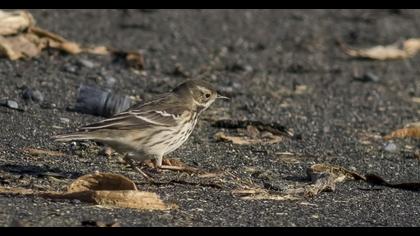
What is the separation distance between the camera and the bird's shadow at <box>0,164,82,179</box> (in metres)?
9.02

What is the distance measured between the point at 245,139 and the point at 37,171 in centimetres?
297

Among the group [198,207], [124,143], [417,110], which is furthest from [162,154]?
[417,110]

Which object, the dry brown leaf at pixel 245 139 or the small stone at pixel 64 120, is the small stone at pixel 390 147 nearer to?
the dry brown leaf at pixel 245 139

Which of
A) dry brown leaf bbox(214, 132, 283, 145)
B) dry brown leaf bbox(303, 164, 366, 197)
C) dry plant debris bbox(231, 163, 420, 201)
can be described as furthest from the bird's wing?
dry brown leaf bbox(303, 164, 366, 197)

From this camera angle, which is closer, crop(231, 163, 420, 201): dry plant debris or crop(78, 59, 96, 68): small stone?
crop(231, 163, 420, 201): dry plant debris

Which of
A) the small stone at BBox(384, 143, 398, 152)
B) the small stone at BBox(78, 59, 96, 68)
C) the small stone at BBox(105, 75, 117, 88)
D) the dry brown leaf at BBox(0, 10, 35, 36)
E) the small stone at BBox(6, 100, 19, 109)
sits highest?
the dry brown leaf at BBox(0, 10, 35, 36)

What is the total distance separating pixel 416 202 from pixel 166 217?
2624mm

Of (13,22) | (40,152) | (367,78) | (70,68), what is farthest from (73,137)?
(367,78)

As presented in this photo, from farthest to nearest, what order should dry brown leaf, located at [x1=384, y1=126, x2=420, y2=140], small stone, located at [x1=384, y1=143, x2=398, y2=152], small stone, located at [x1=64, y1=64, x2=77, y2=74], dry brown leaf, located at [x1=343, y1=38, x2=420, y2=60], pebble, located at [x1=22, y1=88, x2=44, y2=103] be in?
1. dry brown leaf, located at [x1=343, y1=38, x2=420, y2=60]
2. small stone, located at [x1=64, y1=64, x2=77, y2=74]
3. dry brown leaf, located at [x1=384, y1=126, x2=420, y2=140]
4. pebble, located at [x1=22, y1=88, x2=44, y2=103]
5. small stone, located at [x1=384, y1=143, x2=398, y2=152]

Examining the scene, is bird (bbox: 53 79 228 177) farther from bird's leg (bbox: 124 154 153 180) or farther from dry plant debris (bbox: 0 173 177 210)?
dry plant debris (bbox: 0 173 177 210)

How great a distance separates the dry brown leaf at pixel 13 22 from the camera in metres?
13.6

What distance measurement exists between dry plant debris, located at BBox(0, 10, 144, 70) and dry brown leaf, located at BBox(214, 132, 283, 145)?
3.48 meters

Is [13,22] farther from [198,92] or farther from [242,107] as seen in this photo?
[198,92]
